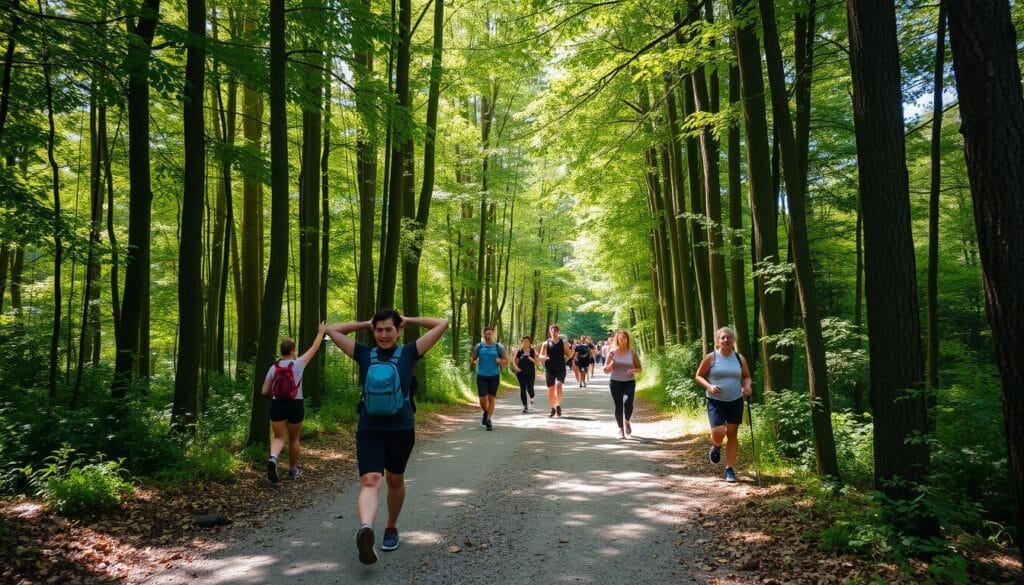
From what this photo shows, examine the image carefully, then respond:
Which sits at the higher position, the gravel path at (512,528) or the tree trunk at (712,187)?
the tree trunk at (712,187)

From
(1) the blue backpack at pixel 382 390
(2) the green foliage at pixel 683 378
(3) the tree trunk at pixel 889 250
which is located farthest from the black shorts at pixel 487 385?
(3) the tree trunk at pixel 889 250

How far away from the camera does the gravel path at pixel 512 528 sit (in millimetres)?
4035

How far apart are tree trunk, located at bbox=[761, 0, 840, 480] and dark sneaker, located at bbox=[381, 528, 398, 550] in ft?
15.0

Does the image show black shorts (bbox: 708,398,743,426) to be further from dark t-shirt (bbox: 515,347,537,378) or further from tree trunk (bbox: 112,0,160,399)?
tree trunk (bbox: 112,0,160,399)

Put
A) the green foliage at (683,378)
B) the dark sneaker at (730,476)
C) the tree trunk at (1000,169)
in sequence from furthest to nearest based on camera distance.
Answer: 1. the green foliage at (683,378)
2. the dark sneaker at (730,476)
3. the tree trunk at (1000,169)

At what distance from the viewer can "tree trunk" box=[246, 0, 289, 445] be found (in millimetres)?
7539

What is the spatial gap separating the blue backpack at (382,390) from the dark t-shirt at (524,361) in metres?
9.83

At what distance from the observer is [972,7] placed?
3.06 metres

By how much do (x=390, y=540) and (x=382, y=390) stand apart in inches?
54.3

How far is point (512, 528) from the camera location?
198 inches

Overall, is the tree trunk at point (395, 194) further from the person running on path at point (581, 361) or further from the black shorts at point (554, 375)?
the person running on path at point (581, 361)

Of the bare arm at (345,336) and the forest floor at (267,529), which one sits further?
the bare arm at (345,336)

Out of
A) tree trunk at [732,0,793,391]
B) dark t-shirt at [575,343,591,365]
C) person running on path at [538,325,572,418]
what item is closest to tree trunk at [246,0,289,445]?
tree trunk at [732,0,793,391]

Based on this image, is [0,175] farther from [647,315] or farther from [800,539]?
[647,315]
